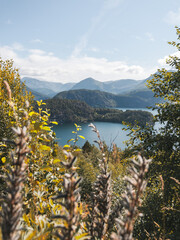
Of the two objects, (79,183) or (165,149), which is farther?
(165,149)

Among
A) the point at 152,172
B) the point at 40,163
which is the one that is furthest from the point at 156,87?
the point at 40,163

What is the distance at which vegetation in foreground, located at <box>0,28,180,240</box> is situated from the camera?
849 mm

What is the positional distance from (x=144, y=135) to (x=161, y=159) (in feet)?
3.48

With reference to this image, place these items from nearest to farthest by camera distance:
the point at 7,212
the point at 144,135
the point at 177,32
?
the point at 7,212 < the point at 144,135 < the point at 177,32

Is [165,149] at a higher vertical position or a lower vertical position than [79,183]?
lower

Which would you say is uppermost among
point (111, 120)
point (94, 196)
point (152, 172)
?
point (94, 196)

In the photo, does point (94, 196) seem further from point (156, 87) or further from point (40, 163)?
point (156, 87)

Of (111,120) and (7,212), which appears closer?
(7,212)

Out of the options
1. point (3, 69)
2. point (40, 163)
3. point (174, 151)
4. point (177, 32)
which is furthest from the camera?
point (3, 69)

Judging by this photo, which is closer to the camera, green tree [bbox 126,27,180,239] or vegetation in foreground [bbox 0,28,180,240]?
vegetation in foreground [bbox 0,28,180,240]

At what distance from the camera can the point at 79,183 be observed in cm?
99

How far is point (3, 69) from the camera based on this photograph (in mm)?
11781

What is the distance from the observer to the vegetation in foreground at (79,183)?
2.79 feet

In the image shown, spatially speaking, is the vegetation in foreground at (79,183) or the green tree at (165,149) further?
the green tree at (165,149)
